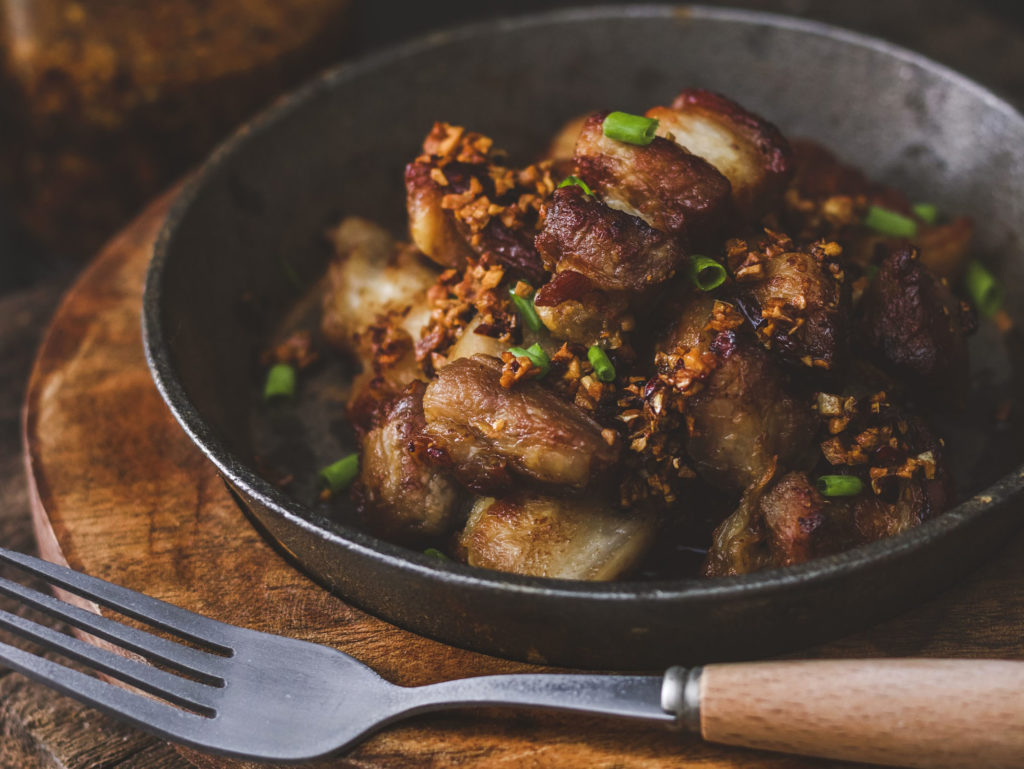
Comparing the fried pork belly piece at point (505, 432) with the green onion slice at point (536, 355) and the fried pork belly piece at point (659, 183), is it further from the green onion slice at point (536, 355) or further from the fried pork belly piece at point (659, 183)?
the fried pork belly piece at point (659, 183)

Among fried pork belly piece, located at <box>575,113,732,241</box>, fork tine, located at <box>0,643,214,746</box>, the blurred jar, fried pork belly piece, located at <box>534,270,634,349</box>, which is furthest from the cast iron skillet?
the blurred jar

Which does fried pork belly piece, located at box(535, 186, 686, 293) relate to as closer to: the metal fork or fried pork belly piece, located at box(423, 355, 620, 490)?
fried pork belly piece, located at box(423, 355, 620, 490)

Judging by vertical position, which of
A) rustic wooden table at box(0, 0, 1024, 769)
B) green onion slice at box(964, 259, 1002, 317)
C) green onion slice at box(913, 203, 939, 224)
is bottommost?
rustic wooden table at box(0, 0, 1024, 769)

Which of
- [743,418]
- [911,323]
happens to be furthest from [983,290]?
[743,418]

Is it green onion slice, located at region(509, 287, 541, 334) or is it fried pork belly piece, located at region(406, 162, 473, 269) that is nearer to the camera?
green onion slice, located at region(509, 287, 541, 334)

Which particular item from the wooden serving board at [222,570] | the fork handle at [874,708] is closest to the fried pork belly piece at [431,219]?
the wooden serving board at [222,570]

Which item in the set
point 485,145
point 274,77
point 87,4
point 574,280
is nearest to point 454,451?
point 574,280

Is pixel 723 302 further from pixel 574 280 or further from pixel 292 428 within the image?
pixel 292 428
